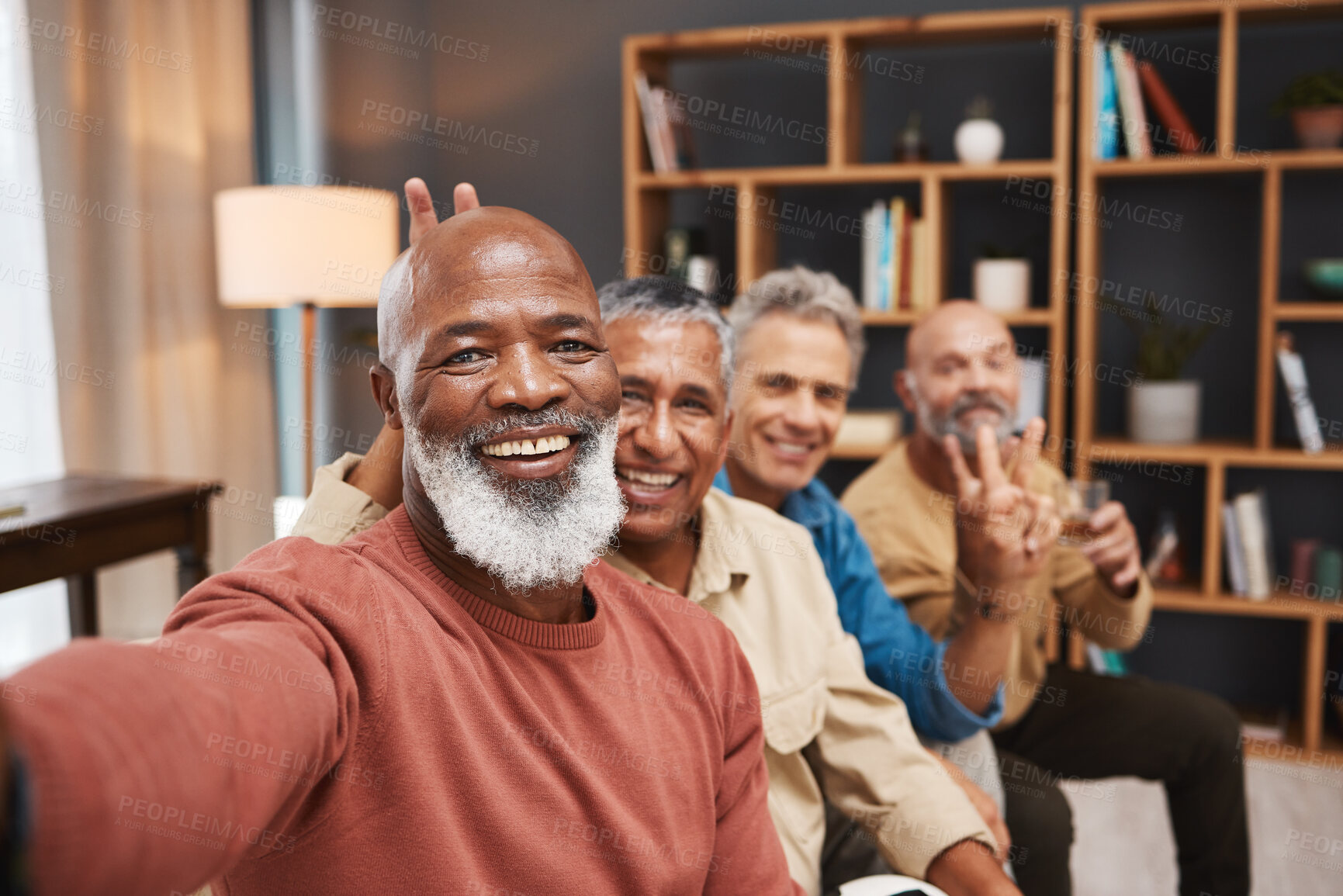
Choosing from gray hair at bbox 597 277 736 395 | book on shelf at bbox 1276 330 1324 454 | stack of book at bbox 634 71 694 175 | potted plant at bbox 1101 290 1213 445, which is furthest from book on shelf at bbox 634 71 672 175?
gray hair at bbox 597 277 736 395

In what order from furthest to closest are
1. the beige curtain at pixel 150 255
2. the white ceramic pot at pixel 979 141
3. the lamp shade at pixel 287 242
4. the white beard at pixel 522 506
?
1. the white ceramic pot at pixel 979 141
2. the lamp shade at pixel 287 242
3. the beige curtain at pixel 150 255
4. the white beard at pixel 522 506

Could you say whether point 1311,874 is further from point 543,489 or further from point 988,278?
point 543,489

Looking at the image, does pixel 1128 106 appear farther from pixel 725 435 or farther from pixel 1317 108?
pixel 725 435

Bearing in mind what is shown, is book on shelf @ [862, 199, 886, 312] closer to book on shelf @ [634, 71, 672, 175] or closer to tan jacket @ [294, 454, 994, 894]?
book on shelf @ [634, 71, 672, 175]

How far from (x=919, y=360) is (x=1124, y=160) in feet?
3.62

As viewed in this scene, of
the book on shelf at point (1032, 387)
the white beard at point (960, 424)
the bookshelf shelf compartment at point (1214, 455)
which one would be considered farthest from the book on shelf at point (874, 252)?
the white beard at point (960, 424)

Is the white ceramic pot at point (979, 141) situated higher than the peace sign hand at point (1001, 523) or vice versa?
the white ceramic pot at point (979, 141)

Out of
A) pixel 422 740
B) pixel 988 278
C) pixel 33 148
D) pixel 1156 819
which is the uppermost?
pixel 33 148

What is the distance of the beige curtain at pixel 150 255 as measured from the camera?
102 inches

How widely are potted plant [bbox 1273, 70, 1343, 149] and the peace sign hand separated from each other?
1755 mm

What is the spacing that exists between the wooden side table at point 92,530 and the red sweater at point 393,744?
136 cm

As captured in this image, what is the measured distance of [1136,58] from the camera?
309 cm

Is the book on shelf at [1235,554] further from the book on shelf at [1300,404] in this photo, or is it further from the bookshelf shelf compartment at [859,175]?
the bookshelf shelf compartment at [859,175]

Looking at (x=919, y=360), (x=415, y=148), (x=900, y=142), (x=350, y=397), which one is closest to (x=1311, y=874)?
(x=919, y=360)
